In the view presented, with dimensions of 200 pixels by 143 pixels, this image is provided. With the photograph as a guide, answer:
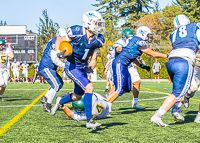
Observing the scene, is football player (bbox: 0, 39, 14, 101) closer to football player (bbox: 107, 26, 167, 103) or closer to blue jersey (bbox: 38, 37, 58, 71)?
blue jersey (bbox: 38, 37, 58, 71)

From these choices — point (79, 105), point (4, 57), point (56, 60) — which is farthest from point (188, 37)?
point (4, 57)

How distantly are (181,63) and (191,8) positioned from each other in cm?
3844

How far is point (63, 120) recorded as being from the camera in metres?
6.08

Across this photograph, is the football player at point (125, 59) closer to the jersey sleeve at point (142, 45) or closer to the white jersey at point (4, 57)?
the jersey sleeve at point (142, 45)

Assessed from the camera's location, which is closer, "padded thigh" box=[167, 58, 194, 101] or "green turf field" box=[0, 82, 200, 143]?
"green turf field" box=[0, 82, 200, 143]

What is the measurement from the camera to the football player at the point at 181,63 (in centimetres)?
521

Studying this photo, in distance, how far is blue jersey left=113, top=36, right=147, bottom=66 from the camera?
263 inches

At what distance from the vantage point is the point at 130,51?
22.4 ft

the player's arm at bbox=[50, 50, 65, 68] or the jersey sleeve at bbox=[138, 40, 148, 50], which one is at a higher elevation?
the jersey sleeve at bbox=[138, 40, 148, 50]

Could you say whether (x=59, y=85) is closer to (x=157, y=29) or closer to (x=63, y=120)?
(x=63, y=120)

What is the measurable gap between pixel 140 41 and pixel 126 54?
0.50 m

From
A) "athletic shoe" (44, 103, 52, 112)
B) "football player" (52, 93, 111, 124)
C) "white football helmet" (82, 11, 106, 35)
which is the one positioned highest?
"white football helmet" (82, 11, 106, 35)

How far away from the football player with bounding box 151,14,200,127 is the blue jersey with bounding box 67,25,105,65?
4.14ft

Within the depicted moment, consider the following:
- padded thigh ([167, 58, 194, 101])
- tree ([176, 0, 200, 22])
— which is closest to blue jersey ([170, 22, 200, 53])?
padded thigh ([167, 58, 194, 101])
